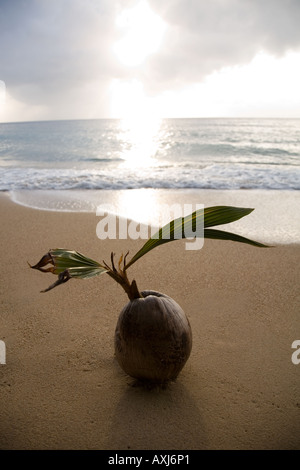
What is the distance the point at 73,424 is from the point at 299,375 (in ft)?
3.85

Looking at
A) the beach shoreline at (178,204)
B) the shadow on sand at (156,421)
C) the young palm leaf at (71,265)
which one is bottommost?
the shadow on sand at (156,421)

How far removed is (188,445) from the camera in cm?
141

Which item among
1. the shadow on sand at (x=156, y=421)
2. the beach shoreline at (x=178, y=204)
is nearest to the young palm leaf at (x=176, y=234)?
the shadow on sand at (x=156, y=421)

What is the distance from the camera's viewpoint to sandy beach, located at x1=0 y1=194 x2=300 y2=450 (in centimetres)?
148

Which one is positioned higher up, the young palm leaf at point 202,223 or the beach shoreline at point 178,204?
the beach shoreline at point 178,204

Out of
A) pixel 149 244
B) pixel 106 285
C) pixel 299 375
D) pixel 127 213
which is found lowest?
pixel 299 375

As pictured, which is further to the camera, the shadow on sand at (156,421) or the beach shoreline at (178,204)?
the beach shoreline at (178,204)

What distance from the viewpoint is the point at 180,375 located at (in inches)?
71.4

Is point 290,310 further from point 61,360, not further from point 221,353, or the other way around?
point 61,360

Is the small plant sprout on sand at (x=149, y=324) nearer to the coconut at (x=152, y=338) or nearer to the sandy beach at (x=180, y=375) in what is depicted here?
the coconut at (x=152, y=338)

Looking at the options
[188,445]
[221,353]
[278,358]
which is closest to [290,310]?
[278,358]

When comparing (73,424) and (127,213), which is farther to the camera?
(127,213)

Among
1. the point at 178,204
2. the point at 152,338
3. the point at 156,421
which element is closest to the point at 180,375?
the point at 156,421

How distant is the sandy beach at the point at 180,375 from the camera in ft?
4.85
